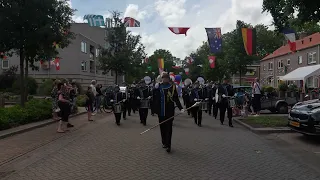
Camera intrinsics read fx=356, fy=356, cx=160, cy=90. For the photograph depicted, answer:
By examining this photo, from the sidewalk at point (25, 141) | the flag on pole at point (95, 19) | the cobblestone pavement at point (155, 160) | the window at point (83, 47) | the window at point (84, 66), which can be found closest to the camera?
the cobblestone pavement at point (155, 160)

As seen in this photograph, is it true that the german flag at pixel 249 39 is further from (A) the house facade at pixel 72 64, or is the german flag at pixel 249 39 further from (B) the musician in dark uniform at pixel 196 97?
(A) the house facade at pixel 72 64

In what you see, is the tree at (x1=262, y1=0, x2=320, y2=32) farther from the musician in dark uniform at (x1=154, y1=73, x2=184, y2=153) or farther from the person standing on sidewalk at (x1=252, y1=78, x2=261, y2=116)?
the musician in dark uniform at (x1=154, y1=73, x2=184, y2=153)

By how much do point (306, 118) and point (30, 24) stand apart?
1065 centimetres

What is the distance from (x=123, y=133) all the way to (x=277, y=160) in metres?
5.43

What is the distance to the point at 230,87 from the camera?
13.9 meters

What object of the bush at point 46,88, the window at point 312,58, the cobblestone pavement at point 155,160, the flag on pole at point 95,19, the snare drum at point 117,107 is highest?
the flag on pole at point 95,19

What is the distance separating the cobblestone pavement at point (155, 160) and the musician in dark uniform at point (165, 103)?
0.50 m

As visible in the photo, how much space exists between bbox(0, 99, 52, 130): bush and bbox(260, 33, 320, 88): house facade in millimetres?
22855

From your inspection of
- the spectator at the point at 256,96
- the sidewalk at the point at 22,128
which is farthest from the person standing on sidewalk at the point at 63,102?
the spectator at the point at 256,96

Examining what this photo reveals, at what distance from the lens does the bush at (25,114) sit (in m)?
12.0

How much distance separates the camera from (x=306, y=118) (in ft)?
31.4

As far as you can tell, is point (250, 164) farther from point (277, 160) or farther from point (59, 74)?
point (59, 74)

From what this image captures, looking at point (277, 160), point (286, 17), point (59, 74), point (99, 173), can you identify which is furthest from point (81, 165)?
point (59, 74)

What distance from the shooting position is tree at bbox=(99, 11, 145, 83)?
3488cm
